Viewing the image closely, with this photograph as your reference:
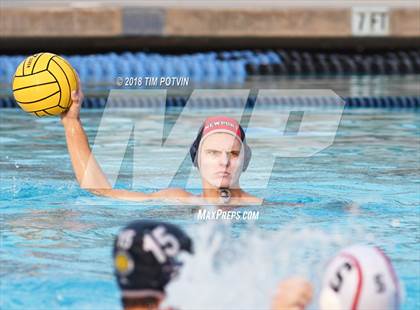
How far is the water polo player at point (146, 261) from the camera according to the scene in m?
2.30

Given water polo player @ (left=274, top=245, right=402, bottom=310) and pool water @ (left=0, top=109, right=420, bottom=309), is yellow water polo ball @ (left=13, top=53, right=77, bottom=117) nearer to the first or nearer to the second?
pool water @ (left=0, top=109, right=420, bottom=309)

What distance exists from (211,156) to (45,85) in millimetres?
803

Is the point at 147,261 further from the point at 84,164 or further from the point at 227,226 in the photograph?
the point at 84,164

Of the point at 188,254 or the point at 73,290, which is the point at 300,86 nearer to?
the point at 73,290

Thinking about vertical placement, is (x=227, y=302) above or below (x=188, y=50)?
below

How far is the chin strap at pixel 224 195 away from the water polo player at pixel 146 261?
7.84 ft

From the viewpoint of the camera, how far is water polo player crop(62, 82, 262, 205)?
4539mm

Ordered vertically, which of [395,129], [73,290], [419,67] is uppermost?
[419,67]

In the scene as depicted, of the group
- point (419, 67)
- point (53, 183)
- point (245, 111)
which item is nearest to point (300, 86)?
point (245, 111)

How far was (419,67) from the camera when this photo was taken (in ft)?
36.8

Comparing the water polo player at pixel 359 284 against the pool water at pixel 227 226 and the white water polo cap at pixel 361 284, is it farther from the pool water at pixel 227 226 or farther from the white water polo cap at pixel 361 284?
the pool water at pixel 227 226

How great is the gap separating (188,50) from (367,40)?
198 cm

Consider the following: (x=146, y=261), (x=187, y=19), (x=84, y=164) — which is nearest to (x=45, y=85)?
(x=84, y=164)

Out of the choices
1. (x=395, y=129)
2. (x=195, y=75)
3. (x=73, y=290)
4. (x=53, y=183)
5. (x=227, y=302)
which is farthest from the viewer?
(x=195, y=75)
